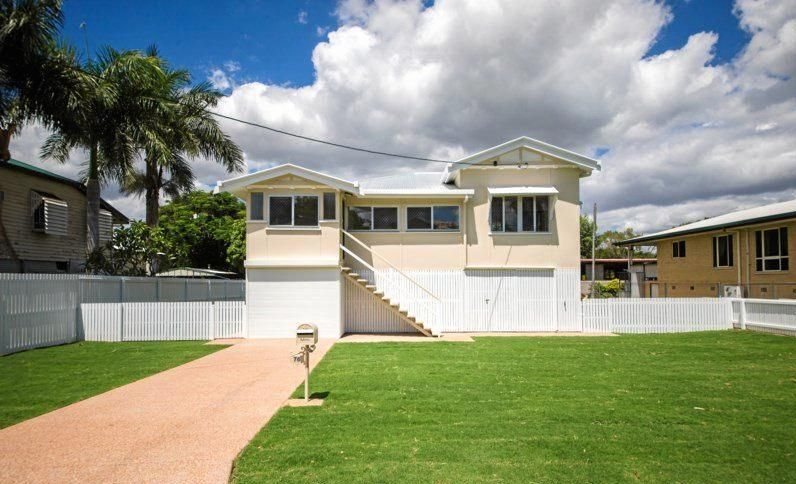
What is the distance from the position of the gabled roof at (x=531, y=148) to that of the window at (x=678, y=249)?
391 inches

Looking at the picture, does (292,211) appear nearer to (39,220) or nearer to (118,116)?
(118,116)

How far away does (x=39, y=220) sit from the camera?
23.0 m

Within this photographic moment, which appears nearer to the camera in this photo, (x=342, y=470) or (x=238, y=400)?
(x=342, y=470)

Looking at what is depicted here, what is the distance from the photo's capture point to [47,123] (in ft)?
54.2

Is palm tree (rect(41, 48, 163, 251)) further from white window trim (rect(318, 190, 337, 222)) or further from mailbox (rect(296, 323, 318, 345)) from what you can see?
mailbox (rect(296, 323, 318, 345))

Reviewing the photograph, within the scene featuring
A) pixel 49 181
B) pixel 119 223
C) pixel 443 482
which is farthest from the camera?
pixel 119 223

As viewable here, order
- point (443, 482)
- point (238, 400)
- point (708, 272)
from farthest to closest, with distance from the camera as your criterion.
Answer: point (708, 272), point (238, 400), point (443, 482)

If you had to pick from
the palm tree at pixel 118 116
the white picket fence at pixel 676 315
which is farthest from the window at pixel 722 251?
the palm tree at pixel 118 116

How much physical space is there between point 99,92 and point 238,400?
16.3 meters

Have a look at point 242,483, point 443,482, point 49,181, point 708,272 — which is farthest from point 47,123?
point 708,272

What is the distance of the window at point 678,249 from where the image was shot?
80.7 ft

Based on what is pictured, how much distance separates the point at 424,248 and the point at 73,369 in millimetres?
11412

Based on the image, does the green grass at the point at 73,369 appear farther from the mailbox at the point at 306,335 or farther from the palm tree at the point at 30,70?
the palm tree at the point at 30,70

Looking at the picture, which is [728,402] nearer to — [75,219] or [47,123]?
[47,123]
